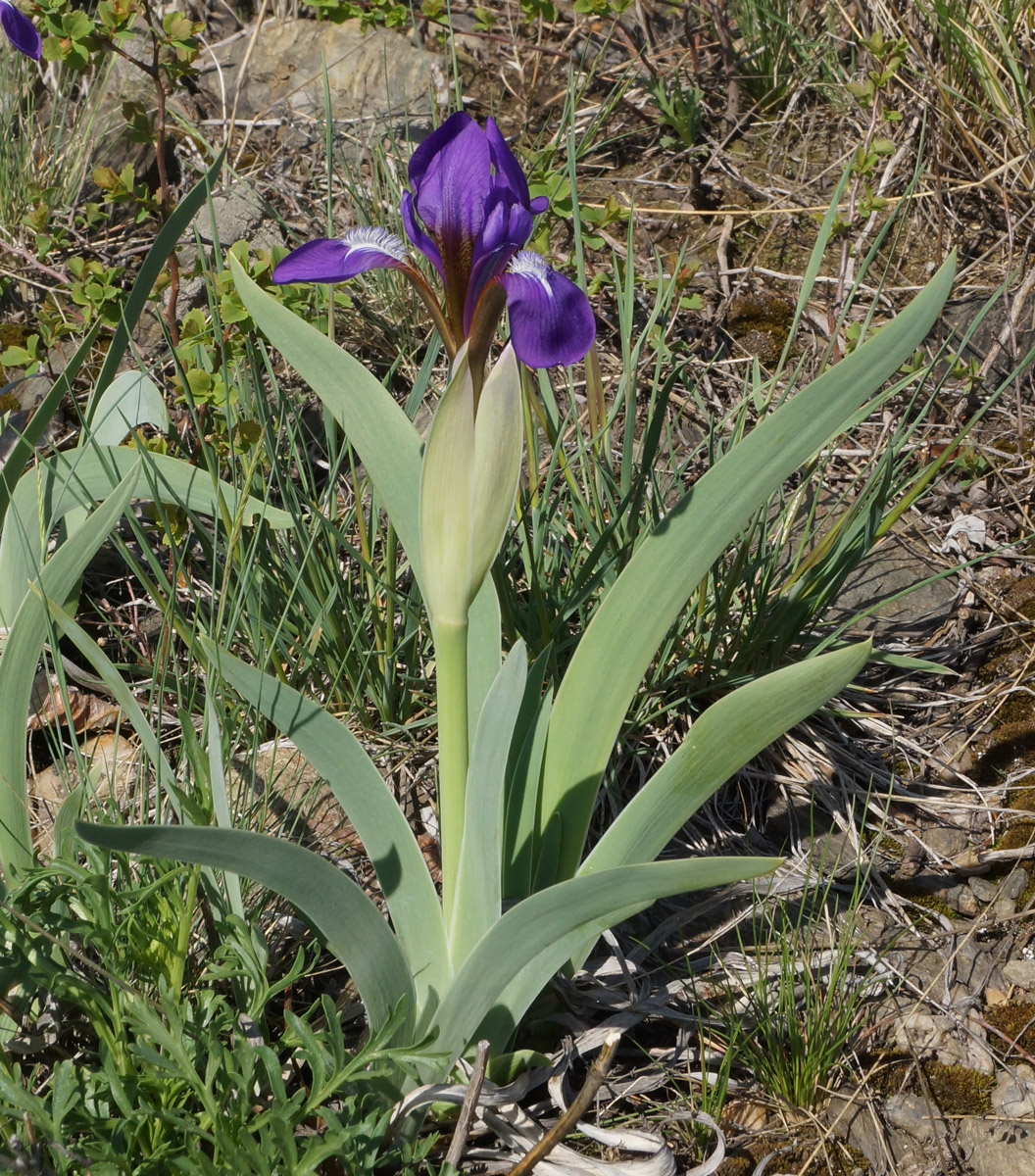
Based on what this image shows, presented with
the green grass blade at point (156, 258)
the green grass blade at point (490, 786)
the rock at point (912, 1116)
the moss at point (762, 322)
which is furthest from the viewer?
the moss at point (762, 322)

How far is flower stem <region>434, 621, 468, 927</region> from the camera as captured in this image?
0.97 metres

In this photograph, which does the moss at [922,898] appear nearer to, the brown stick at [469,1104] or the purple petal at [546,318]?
the brown stick at [469,1104]

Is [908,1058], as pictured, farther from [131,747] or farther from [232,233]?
[232,233]

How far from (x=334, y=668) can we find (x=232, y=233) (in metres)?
1.31

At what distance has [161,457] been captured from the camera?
1440mm

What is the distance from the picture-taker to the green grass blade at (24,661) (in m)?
1.08

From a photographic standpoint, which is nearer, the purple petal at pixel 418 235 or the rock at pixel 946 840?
the purple petal at pixel 418 235

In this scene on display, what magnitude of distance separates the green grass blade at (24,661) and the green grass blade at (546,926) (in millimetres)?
482

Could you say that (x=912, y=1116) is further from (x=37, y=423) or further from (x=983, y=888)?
(x=37, y=423)

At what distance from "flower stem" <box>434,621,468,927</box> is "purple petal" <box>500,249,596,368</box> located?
268 millimetres

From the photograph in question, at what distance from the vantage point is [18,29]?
1.26 metres

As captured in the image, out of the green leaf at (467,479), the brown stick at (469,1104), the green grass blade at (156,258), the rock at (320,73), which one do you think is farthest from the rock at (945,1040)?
the rock at (320,73)

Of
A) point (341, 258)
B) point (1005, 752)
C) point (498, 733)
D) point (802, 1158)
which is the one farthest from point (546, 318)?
point (1005, 752)

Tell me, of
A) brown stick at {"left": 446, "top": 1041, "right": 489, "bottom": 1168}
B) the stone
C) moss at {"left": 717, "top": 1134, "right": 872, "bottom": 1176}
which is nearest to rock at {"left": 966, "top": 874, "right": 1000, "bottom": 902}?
the stone
